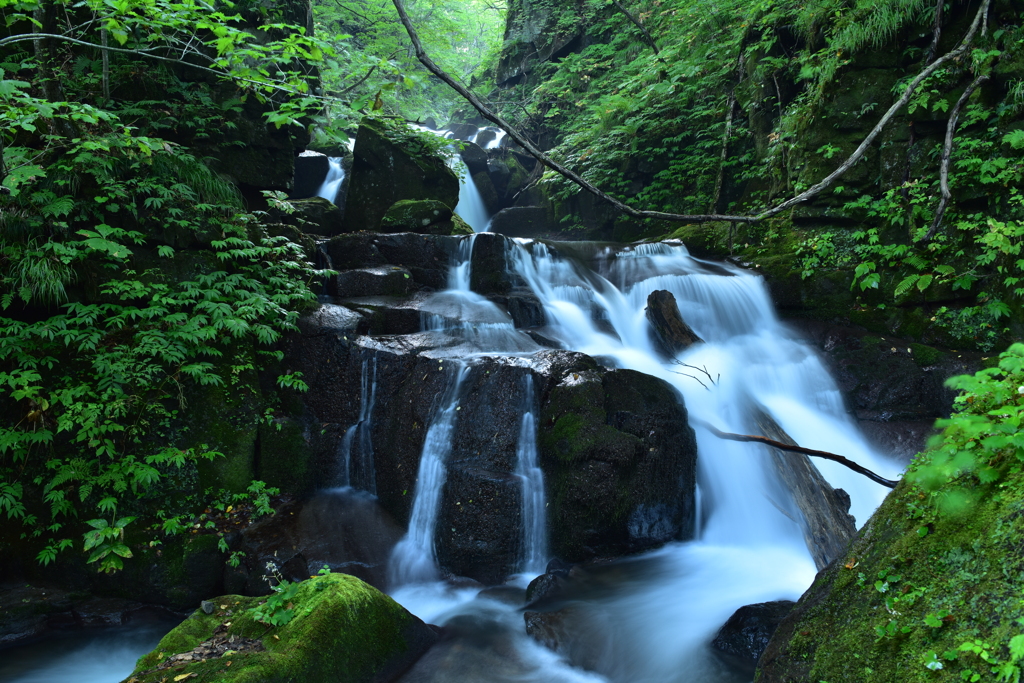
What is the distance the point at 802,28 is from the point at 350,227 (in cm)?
956

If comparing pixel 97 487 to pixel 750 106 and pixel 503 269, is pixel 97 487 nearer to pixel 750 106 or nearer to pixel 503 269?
pixel 503 269

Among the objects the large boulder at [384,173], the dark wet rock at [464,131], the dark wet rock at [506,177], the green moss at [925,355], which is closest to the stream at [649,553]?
the green moss at [925,355]

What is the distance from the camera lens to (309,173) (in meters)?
13.6

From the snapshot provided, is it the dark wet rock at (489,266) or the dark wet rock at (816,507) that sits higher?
the dark wet rock at (489,266)

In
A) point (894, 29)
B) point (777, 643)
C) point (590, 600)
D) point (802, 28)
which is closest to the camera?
point (777, 643)

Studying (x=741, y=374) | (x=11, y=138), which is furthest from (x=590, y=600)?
(x=11, y=138)

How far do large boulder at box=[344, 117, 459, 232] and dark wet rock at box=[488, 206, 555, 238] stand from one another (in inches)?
152

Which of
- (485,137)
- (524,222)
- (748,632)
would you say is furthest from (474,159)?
(748,632)

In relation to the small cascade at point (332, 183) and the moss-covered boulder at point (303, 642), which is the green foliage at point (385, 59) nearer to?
the small cascade at point (332, 183)

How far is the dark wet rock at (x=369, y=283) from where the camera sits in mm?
7797

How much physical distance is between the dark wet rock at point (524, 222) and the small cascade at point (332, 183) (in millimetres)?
4547

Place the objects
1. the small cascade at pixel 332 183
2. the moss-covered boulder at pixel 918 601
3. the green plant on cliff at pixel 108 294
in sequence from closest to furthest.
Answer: the moss-covered boulder at pixel 918 601 < the green plant on cliff at pixel 108 294 < the small cascade at pixel 332 183

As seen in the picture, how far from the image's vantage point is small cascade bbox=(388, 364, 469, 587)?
5.23m

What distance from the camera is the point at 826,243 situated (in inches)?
336
